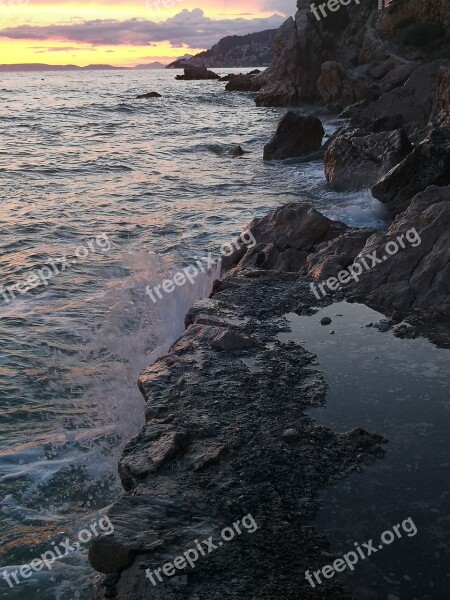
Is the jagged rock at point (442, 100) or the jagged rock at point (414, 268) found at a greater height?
Result: the jagged rock at point (442, 100)

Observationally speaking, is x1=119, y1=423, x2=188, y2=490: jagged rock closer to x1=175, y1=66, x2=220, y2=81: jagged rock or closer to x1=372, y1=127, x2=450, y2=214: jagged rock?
x1=372, y1=127, x2=450, y2=214: jagged rock

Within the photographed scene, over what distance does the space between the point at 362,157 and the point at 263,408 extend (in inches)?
595

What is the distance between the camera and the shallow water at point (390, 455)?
13.7 feet

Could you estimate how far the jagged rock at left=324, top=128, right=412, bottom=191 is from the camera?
18.5m

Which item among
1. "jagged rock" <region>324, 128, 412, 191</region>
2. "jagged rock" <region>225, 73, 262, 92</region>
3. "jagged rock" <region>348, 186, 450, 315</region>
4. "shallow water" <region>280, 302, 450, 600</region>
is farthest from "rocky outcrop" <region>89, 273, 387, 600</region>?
"jagged rock" <region>225, 73, 262, 92</region>

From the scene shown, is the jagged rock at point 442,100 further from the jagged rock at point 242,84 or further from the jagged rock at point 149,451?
the jagged rock at point 242,84

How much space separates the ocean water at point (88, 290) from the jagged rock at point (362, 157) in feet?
2.43

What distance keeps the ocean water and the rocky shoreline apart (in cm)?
86

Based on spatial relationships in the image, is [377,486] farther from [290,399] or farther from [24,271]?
[24,271]

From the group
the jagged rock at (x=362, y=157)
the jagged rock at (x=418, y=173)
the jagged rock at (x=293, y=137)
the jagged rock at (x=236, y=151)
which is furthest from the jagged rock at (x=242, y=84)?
the jagged rock at (x=418, y=173)

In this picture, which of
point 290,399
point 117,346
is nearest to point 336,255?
point 117,346

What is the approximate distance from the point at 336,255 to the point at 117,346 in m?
3.93

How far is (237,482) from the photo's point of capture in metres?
5.09

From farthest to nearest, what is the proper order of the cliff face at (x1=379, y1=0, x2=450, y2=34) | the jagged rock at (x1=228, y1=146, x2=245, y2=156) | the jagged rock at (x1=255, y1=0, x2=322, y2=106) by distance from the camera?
the jagged rock at (x1=255, y1=0, x2=322, y2=106) < the cliff face at (x1=379, y1=0, x2=450, y2=34) < the jagged rock at (x1=228, y1=146, x2=245, y2=156)
